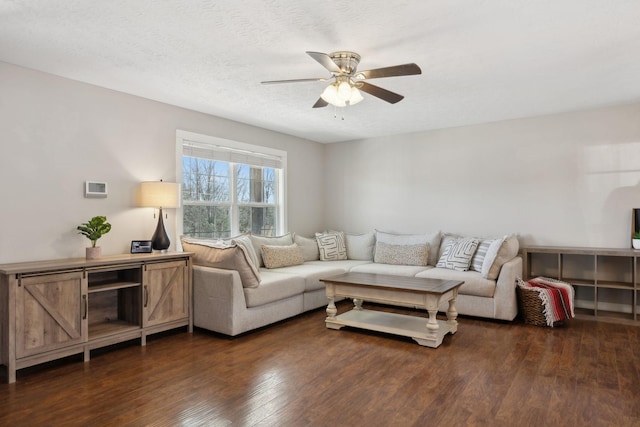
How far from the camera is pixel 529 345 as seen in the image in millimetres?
3475

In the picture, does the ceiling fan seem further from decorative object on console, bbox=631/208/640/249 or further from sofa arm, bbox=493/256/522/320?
decorative object on console, bbox=631/208/640/249

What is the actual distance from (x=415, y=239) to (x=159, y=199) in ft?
11.0

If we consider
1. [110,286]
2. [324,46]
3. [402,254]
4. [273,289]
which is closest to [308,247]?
[402,254]

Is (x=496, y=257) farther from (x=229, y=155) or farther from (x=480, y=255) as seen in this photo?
(x=229, y=155)

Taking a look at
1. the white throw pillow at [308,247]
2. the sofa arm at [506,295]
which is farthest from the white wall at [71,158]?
the sofa arm at [506,295]

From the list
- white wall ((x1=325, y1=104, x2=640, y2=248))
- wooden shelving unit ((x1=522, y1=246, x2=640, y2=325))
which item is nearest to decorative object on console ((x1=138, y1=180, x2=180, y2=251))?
white wall ((x1=325, y1=104, x2=640, y2=248))

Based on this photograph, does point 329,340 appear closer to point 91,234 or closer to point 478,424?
point 478,424

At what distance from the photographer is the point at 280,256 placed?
16.2ft

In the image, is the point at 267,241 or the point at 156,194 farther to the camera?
the point at 267,241

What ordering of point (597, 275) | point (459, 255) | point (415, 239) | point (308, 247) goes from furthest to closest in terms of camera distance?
point (308, 247) < point (415, 239) < point (459, 255) < point (597, 275)

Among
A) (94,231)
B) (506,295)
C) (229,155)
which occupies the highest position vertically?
(229,155)

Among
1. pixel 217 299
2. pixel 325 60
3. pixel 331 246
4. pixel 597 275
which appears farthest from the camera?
pixel 331 246

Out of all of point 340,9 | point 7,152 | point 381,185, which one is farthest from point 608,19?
point 7,152

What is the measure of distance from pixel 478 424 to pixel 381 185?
14.2 feet
